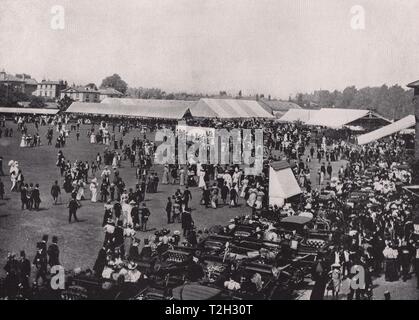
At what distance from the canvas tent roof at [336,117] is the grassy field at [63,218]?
2950cm

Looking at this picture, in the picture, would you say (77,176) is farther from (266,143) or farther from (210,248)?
(266,143)

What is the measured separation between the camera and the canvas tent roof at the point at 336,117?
53809 millimetres

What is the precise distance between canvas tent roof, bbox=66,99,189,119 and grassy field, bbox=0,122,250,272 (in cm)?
2256

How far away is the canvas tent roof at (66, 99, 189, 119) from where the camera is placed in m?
53.4

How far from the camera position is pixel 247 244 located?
48.1 feet

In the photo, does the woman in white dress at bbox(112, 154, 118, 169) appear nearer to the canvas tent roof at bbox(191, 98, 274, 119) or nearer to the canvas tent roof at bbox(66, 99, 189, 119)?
the canvas tent roof at bbox(66, 99, 189, 119)

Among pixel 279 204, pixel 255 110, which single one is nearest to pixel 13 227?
pixel 279 204

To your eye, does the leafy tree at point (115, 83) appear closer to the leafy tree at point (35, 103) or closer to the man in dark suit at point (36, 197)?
the leafy tree at point (35, 103)

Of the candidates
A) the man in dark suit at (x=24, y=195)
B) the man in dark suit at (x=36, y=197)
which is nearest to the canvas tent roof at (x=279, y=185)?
the man in dark suit at (x=36, y=197)

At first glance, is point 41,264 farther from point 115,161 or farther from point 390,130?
point 390,130

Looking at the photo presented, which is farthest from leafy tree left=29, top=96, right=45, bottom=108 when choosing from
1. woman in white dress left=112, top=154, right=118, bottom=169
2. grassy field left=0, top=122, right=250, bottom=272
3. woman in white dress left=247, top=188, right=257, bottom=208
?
woman in white dress left=247, top=188, right=257, bottom=208

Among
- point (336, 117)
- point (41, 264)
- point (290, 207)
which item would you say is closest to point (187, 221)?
point (290, 207)

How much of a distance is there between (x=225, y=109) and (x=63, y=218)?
3986 cm

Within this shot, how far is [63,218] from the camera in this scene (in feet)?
62.0
